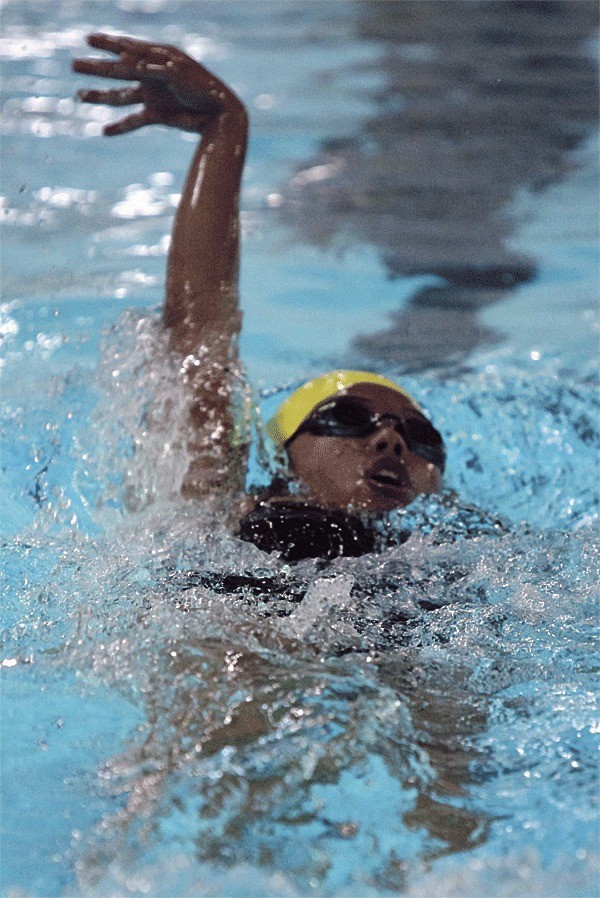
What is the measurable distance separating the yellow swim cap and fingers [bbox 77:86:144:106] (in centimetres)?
93

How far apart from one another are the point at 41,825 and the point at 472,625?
94 centimetres

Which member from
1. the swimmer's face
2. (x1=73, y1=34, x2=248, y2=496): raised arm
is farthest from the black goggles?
(x1=73, y1=34, x2=248, y2=496): raised arm

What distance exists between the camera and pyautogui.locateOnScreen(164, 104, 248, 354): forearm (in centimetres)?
306

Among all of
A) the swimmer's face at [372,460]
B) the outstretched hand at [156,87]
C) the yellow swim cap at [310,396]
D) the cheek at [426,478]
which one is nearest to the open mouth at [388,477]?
the swimmer's face at [372,460]

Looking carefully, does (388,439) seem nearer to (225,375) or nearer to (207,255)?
(225,375)

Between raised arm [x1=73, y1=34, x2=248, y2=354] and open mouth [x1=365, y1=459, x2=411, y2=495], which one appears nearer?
open mouth [x1=365, y1=459, x2=411, y2=495]

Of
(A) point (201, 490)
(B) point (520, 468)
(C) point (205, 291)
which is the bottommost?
(B) point (520, 468)

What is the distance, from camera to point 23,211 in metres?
5.39

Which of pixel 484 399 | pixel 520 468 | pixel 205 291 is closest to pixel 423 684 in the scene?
pixel 205 291

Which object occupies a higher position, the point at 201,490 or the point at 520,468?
the point at 201,490

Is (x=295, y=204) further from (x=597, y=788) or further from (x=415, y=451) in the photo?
(x=597, y=788)

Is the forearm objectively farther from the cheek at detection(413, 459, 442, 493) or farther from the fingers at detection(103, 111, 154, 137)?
the cheek at detection(413, 459, 442, 493)

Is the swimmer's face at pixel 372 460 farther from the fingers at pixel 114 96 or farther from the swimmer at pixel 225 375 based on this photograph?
the fingers at pixel 114 96

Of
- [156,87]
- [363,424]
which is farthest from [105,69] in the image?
[363,424]
